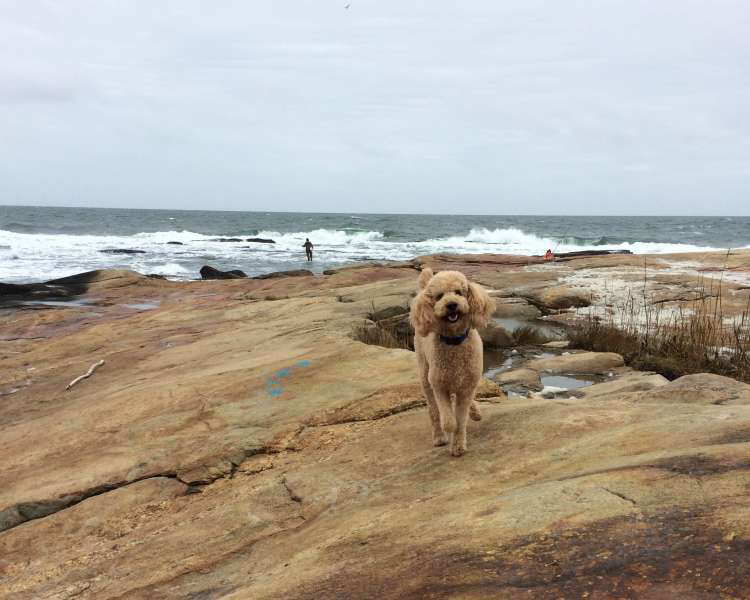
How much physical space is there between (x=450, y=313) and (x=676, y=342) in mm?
5680

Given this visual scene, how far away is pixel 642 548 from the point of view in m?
2.36

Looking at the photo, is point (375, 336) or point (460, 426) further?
point (375, 336)

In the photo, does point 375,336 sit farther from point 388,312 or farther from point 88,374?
point 88,374

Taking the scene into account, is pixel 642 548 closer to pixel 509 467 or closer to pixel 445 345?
pixel 509 467

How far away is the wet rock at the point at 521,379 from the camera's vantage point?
7.99m

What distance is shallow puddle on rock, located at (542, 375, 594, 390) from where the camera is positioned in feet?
26.7

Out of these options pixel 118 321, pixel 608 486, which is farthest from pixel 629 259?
pixel 608 486

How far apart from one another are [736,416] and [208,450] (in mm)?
3964

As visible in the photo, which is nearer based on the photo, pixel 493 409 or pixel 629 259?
pixel 493 409

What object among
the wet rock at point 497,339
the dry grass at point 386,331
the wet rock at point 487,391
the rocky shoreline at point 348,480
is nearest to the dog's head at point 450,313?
the rocky shoreline at point 348,480

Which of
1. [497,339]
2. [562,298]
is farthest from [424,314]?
[562,298]

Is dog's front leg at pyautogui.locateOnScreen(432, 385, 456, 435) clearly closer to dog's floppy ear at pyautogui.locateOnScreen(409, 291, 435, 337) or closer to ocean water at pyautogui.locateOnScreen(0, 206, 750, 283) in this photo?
dog's floppy ear at pyautogui.locateOnScreen(409, 291, 435, 337)

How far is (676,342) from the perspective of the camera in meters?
8.60

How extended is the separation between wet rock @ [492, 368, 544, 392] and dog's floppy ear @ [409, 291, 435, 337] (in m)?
3.87
